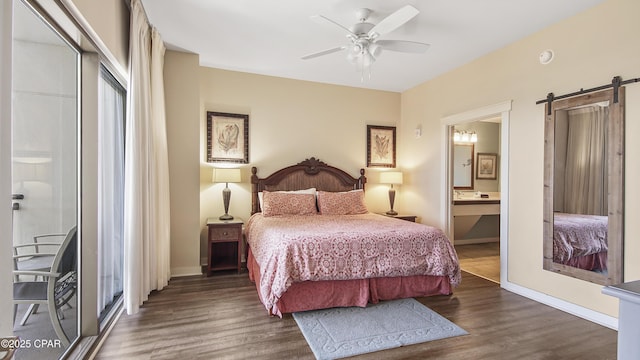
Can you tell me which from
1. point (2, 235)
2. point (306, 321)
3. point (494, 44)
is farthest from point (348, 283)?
point (494, 44)

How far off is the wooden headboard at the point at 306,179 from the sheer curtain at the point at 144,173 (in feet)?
4.31

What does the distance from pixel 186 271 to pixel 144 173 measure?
162 cm

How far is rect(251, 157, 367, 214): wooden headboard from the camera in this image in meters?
4.63

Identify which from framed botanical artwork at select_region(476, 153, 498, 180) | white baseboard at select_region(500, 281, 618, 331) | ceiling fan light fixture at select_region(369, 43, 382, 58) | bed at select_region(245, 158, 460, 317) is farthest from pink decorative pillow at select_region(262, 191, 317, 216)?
framed botanical artwork at select_region(476, 153, 498, 180)

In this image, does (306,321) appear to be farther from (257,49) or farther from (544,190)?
(257,49)

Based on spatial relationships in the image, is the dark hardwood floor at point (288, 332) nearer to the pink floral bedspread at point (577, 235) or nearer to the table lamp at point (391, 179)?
the pink floral bedspread at point (577, 235)

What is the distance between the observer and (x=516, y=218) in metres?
3.50

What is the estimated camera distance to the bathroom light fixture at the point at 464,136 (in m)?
5.83

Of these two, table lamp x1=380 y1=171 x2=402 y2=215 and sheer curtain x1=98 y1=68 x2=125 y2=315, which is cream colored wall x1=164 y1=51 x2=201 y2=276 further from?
table lamp x1=380 y1=171 x2=402 y2=215

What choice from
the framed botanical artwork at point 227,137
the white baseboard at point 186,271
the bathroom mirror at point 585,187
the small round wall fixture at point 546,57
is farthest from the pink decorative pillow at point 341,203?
the small round wall fixture at point 546,57

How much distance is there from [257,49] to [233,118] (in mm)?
1154

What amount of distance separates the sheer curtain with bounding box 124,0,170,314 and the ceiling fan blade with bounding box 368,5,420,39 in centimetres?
219

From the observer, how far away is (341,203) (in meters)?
4.52

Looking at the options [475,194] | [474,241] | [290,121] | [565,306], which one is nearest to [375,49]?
[290,121]
